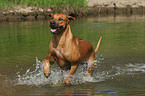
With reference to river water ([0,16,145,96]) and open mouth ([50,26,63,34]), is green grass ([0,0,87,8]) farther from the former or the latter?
open mouth ([50,26,63,34])

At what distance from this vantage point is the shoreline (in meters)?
35.7

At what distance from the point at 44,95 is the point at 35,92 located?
346mm

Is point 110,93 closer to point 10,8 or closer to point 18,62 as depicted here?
point 18,62

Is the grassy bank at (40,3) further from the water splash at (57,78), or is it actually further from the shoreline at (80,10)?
the water splash at (57,78)

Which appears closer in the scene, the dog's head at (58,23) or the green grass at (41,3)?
the dog's head at (58,23)

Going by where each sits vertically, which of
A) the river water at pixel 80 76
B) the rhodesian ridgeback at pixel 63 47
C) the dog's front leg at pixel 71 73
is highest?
the rhodesian ridgeback at pixel 63 47

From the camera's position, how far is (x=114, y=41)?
50.8 ft

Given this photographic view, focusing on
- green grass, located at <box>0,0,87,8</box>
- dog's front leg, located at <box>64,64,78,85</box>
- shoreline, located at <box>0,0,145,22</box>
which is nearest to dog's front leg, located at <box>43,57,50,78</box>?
dog's front leg, located at <box>64,64,78,85</box>

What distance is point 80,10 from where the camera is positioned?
39.4 m

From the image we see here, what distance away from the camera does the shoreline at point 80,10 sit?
35656mm

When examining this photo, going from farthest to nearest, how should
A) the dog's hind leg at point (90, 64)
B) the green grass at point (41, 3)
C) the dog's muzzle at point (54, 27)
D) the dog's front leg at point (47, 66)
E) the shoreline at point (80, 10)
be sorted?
the green grass at point (41, 3)
the shoreline at point (80, 10)
the dog's hind leg at point (90, 64)
the dog's front leg at point (47, 66)
the dog's muzzle at point (54, 27)

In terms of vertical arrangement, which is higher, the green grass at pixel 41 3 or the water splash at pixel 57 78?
the green grass at pixel 41 3

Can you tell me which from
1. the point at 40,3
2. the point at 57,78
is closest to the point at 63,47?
the point at 57,78

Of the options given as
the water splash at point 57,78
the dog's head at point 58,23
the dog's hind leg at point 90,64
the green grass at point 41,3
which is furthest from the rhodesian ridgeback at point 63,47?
the green grass at point 41,3
